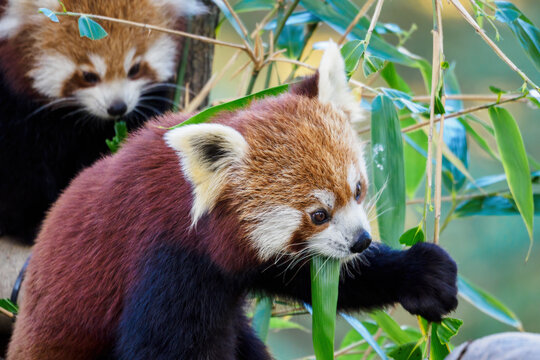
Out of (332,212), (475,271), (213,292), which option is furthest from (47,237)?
(475,271)

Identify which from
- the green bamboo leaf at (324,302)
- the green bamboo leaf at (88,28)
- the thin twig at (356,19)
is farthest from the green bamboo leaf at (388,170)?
the green bamboo leaf at (88,28)

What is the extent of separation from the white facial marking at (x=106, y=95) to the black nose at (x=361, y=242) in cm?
157

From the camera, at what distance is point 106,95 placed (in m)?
3.11

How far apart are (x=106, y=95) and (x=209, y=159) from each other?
4.28ft

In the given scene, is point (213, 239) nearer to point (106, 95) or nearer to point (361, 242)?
point (361, 242)

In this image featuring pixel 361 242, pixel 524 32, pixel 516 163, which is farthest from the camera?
pixel 524 32

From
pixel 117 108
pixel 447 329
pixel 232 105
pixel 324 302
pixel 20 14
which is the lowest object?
pixel 447 329

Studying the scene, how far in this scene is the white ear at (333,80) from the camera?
2166 mm

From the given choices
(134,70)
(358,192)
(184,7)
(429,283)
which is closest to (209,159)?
(358,192)

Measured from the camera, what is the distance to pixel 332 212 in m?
2.00

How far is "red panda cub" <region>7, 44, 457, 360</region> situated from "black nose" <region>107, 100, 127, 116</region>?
832 millimetres

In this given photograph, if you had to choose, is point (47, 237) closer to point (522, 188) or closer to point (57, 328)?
point (57, 328)

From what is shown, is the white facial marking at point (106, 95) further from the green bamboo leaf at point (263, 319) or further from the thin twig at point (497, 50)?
the thin twig at point (497, 50)

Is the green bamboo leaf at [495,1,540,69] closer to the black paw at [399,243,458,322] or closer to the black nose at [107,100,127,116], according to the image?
the black paw at [399,243,458,322]
